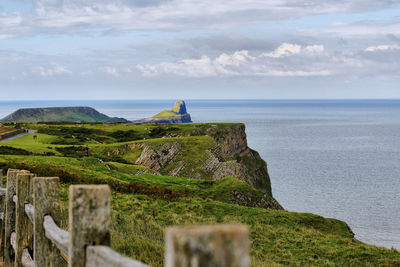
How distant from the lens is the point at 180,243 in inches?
68.1

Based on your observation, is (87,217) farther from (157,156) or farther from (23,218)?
(157,156)

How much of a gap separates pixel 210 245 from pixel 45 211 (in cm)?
427

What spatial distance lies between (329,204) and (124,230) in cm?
5408

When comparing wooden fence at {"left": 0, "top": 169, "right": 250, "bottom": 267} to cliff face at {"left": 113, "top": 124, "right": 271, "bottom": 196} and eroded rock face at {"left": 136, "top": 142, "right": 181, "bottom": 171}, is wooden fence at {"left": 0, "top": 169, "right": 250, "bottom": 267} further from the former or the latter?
eroded rock face at {"left": 136, "top": 142, "right": 181, "bottom": 171}

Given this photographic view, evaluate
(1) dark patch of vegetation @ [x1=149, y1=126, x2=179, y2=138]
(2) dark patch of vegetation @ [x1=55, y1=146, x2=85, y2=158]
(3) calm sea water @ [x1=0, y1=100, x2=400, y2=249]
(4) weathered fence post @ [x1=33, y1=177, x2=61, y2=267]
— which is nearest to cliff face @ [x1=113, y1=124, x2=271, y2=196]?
(2) dark patch of vegetation @ [x1=55, y1=146, x2=85, y2=158]

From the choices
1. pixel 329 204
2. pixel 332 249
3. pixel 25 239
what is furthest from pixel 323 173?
pixel 25 239

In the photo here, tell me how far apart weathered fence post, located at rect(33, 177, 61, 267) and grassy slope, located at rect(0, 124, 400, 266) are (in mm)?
2583

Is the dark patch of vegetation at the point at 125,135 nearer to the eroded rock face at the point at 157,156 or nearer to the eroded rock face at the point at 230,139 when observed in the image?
the eroded rock face at the point at 230,139

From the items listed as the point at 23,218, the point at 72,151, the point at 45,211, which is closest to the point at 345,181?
the point at 72,151

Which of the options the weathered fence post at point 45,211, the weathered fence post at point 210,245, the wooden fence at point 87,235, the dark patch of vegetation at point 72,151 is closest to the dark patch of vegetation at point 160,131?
the dark patch of vegetation at point 72,151

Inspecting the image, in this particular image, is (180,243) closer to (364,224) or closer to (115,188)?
(115,188)

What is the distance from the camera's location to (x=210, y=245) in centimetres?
170

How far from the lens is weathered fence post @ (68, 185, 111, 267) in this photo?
3.30 metres

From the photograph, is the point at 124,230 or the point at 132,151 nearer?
the point at 124,230
